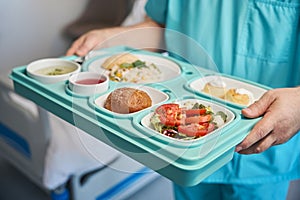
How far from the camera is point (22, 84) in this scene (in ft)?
2.87

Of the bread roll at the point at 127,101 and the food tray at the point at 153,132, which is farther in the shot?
the bread roll at the point at 127,101

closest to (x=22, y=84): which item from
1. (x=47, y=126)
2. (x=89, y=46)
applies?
(x=89, y=46)

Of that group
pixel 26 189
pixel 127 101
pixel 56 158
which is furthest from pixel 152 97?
pixel 26 189

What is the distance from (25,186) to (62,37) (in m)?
0.77

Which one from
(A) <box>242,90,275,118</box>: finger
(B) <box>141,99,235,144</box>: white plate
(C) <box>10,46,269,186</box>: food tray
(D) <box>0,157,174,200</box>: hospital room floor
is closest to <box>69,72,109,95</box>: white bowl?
(C) <box>10,46,269,186</box>: food tray

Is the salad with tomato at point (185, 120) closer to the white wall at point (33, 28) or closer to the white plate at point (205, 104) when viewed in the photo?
the white plate at point (205, 104)

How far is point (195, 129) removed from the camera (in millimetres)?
661

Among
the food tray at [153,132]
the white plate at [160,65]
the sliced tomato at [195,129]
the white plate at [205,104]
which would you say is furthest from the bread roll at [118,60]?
the sliced tomato at [195,129]

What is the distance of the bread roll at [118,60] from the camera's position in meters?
0.98

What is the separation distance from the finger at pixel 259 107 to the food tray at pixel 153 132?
12mm

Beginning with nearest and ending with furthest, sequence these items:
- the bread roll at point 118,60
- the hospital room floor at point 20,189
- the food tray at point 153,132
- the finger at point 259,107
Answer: the food tray at point 153,132 → the finger at point 259,107 → the bread roll at point 118,60 → the hospital room floor at point 20,189

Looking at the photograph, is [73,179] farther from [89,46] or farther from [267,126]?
[267,126]

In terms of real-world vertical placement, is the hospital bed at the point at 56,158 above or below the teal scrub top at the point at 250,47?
below

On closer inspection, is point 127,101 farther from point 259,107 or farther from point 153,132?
point 259,107
